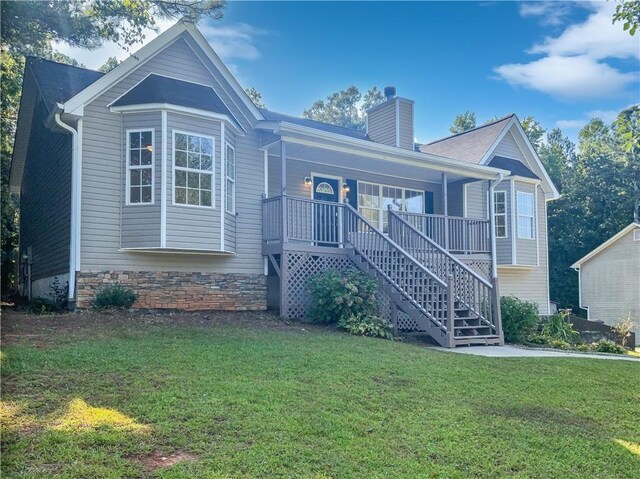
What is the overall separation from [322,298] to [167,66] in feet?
19.6

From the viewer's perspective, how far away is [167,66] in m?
11.1

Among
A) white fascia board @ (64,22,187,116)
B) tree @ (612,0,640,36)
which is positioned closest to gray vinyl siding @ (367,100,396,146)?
white fascia board @ (64,22,187,116)

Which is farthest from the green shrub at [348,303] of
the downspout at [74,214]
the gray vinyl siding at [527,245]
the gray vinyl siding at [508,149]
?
the gray vinyl siding at [508,149]

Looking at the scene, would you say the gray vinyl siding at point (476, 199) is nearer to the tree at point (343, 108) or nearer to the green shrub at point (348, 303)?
the green shrub at point (348, 303)

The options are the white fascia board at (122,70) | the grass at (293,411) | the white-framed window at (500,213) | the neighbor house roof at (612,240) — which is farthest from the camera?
the neighbor house roof at (612,240)

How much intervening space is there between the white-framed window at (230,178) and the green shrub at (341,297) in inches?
96.9

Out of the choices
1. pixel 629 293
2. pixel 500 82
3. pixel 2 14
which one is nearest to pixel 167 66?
pixel 2 14

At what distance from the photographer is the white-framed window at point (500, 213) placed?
16875 millimetres

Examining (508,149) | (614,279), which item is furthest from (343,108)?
(508,149)

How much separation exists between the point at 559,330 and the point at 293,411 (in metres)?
11.8

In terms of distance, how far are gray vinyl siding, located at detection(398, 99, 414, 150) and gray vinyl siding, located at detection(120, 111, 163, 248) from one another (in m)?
8.47

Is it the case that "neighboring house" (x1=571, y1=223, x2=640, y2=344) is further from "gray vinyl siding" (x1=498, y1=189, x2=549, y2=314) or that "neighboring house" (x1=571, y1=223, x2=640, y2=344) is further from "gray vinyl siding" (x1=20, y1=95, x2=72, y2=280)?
"gray vinyl siding" (x1=20, y1=95, x2=72, y2=280)

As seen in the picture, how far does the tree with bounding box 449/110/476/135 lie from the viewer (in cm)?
4034

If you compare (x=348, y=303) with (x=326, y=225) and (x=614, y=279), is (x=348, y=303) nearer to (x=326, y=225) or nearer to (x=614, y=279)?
(x=326, y=225)
